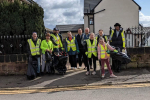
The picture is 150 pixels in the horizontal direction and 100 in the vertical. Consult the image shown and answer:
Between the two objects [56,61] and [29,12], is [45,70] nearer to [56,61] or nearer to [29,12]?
[56,61]

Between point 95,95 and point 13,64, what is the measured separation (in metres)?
4.13

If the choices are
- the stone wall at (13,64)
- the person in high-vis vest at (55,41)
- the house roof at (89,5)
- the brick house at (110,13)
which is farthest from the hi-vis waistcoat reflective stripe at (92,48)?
the house roof at (89,5)

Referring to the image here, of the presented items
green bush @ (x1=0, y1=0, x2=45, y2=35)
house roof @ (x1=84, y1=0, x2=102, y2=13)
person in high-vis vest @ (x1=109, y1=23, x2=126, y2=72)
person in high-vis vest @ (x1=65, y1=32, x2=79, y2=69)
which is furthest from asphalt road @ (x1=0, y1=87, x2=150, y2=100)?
house roof @ (x1=84, y1=0, x2=102, y2=13)

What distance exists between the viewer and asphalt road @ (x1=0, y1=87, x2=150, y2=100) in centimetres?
441

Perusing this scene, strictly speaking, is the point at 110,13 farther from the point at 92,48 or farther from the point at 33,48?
the point at 33,48

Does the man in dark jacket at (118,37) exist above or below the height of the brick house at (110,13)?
below

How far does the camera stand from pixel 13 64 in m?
7.18

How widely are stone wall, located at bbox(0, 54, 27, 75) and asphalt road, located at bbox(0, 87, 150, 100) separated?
7.54 feet

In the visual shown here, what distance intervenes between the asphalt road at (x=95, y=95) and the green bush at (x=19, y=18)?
12.6 ft

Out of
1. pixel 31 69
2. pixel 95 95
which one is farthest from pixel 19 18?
pixel 95 95

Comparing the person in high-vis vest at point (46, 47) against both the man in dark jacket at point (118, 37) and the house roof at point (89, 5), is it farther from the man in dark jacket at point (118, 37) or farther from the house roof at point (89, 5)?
the house roof at point (89, 5)

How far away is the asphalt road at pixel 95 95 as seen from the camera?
4414mm

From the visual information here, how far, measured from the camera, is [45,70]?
7.02 metres

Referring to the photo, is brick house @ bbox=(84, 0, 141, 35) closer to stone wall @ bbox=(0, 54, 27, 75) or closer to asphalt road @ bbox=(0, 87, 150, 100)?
stone wall @ bbox=(0, 54, 27, 75)
